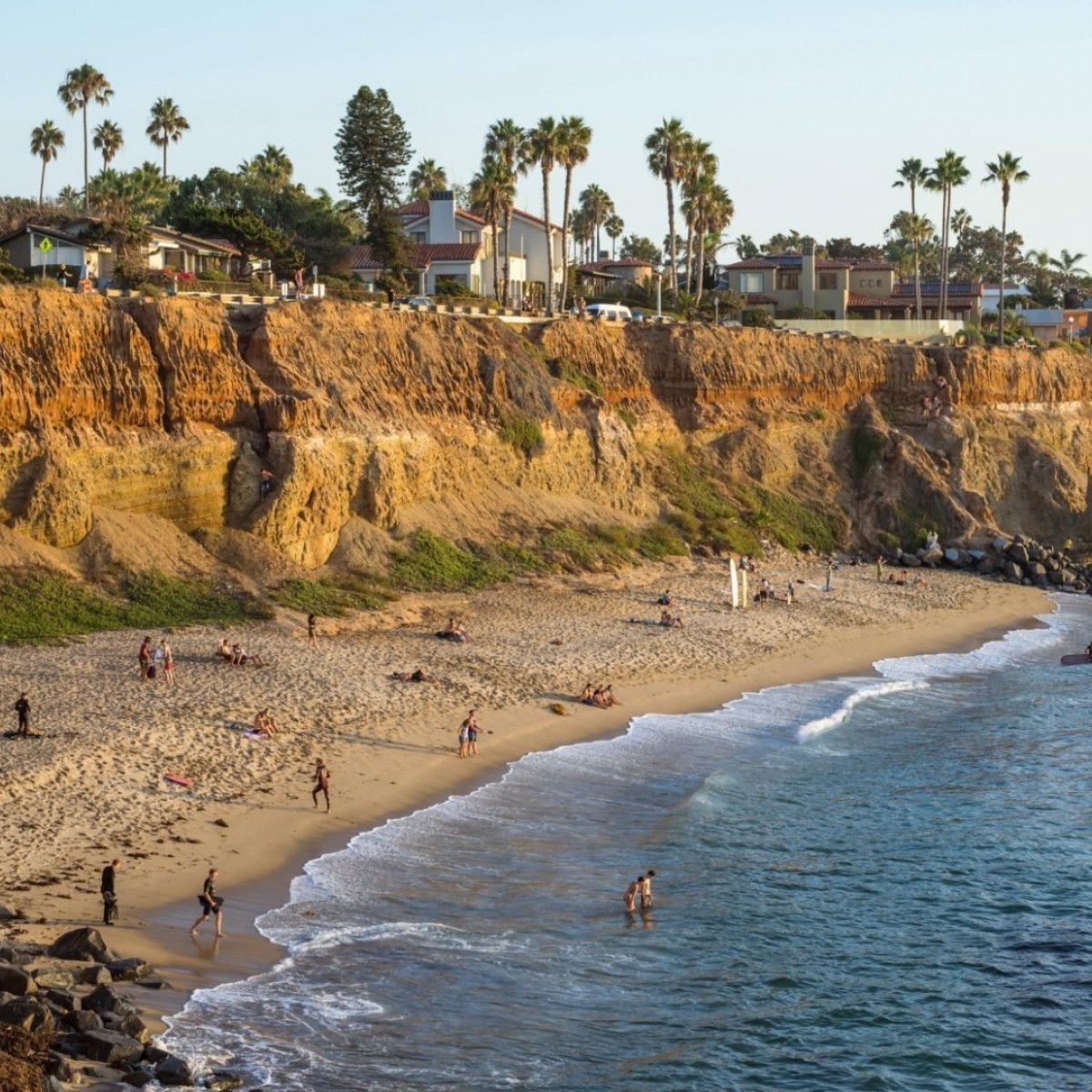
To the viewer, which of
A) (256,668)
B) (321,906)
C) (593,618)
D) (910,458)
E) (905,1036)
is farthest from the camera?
(910,458)

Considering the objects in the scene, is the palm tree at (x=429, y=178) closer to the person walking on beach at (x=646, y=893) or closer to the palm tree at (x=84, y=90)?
the palm tree at (x=84, y=90)

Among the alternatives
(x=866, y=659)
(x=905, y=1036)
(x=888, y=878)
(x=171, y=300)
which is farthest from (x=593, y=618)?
(x=905, y=1036)

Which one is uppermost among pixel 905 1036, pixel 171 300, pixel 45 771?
pixel 171 300

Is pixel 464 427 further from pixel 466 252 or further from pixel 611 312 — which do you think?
pixel 466 252

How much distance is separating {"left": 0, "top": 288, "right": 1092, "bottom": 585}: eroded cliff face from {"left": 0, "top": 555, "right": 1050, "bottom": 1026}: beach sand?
4.51 meters

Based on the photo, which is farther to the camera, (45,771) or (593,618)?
(593,618)

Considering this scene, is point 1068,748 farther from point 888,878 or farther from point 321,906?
point 321,906

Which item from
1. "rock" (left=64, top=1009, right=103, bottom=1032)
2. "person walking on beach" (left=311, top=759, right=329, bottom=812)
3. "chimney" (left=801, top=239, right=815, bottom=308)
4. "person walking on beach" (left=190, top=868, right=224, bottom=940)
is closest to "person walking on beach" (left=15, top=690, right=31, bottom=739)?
"person walking on beach" (left=311, top=759, right=329, bottom=812)

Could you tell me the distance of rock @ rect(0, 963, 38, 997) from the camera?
18.9 meters

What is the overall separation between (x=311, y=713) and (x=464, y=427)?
20.8 meters

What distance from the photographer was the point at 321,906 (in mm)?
24719

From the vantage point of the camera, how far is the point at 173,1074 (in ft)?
59.5

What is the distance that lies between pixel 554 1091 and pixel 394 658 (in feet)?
70.8

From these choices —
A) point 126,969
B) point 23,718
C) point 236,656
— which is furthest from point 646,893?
point 236,656
